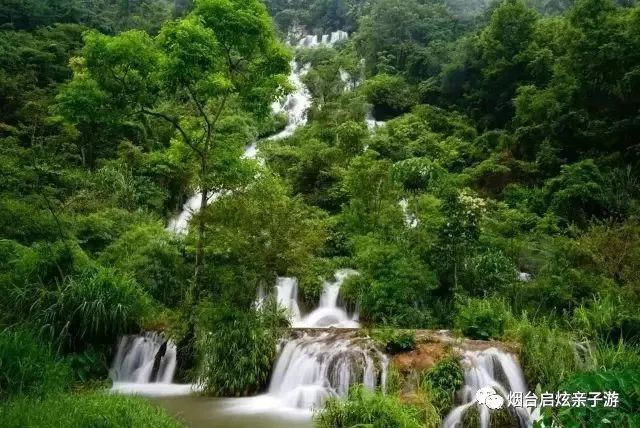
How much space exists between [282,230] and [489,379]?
4.62 metres

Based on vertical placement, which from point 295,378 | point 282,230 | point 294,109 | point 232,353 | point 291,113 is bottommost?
point 295,378

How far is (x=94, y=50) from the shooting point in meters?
10.6

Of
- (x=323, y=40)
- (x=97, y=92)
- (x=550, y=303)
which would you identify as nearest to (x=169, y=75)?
(x=97, y=92)

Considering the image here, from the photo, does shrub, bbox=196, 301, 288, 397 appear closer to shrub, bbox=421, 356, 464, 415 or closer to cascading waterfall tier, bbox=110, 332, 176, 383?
cascading waterfall tier, bbox=110, 332, 176, 383

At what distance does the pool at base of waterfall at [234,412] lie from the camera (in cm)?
788

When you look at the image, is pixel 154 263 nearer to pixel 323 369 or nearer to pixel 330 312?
pixel 330 312

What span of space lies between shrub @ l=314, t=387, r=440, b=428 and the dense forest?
0.03m

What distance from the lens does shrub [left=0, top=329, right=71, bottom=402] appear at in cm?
711

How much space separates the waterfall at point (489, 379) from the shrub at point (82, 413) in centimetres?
414

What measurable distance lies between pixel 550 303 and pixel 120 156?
18760 millimetres

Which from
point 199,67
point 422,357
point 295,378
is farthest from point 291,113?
point 422,357

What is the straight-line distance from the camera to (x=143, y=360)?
36.9 ft

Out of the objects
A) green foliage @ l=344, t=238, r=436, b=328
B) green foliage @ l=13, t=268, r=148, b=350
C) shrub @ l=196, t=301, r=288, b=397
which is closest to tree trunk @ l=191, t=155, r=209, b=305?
shrub @ l=196, t=301, r=288, b=397

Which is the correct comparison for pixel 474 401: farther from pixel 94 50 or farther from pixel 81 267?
pixel 94 50
